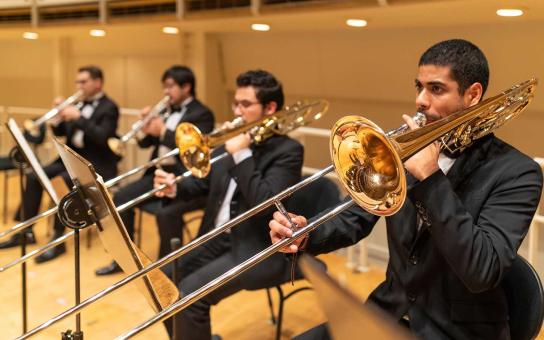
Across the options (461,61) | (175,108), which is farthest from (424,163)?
(175,108)

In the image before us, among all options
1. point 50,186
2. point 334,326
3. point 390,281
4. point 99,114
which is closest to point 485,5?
point 390,281

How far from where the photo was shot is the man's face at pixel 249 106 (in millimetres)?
2760

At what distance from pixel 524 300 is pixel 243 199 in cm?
134

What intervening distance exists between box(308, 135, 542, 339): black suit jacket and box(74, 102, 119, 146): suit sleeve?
3.07 meters

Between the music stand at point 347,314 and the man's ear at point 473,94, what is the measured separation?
88 cm

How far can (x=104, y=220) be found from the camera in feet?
6.19

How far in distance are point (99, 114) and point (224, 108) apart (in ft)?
5.24

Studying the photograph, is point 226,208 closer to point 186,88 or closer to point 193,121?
point 193,121

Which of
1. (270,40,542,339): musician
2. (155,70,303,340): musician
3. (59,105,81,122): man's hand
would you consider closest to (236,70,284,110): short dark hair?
(155,70,303,340): musician

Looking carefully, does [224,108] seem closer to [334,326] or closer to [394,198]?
[394,198]

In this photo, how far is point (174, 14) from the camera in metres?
4.40

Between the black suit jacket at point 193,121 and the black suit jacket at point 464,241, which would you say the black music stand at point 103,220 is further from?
the black suit jacket at point 193,121

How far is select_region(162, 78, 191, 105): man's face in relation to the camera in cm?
410

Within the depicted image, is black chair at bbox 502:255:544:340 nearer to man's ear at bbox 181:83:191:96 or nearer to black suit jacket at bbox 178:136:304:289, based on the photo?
black suit jacket at bbox 178:136:304:289
